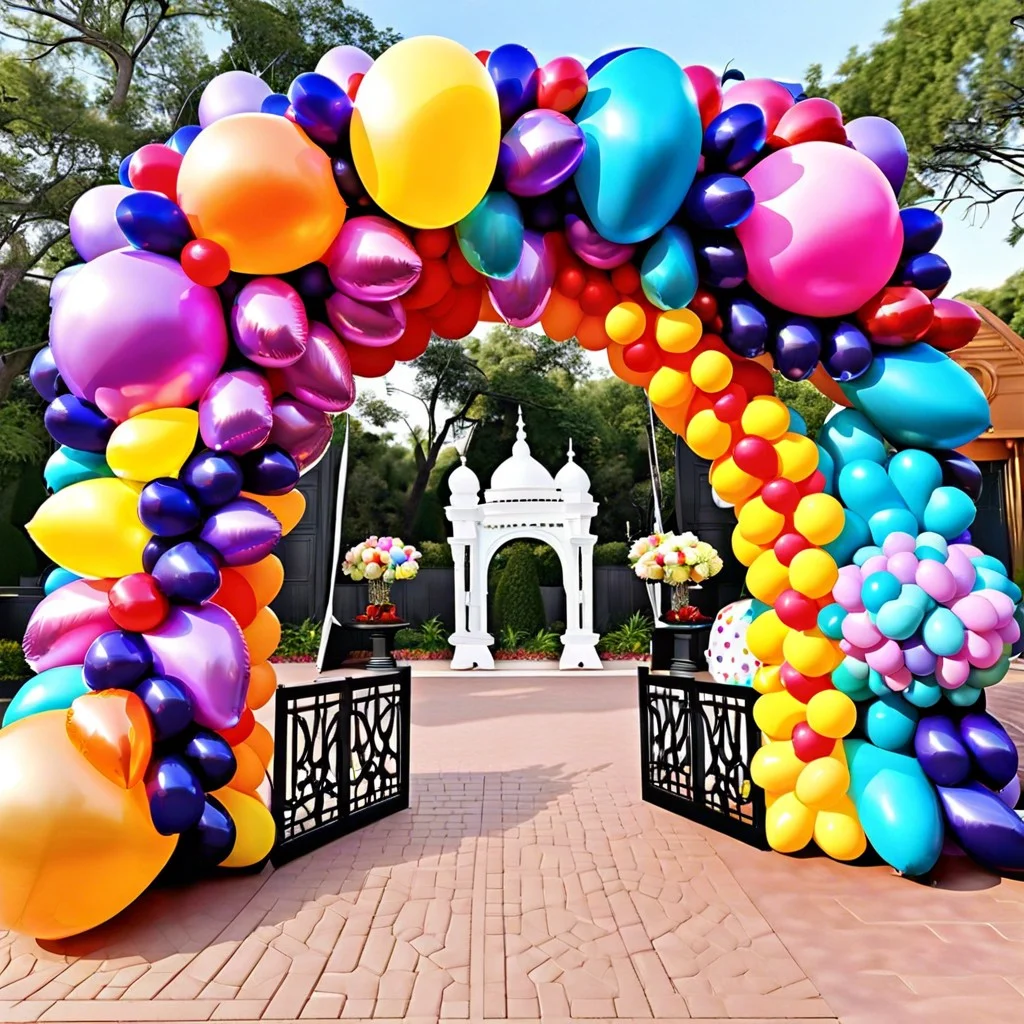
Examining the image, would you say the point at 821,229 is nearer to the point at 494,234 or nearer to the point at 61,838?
the point at 494,234

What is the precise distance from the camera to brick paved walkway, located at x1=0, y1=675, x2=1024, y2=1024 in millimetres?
2580

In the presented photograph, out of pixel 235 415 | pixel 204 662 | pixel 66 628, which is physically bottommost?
pixel 204 662

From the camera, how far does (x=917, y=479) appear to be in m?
3.73

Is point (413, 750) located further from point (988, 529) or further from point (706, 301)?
point (988, 529)

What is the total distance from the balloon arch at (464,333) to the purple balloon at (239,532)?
0.04 ft

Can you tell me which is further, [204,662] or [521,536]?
[521,536]

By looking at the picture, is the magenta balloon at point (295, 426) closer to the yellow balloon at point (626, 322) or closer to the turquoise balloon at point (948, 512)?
the yellow balloon at point (626, 322)

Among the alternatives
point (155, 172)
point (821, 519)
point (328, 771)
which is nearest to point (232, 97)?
point (155, 172)

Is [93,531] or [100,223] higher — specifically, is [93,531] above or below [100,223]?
below

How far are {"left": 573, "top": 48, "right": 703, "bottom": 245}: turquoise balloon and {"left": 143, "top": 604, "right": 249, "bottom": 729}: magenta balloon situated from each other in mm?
2612

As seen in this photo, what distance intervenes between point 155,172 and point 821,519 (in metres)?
3.63

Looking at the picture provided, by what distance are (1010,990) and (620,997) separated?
4.62 ft

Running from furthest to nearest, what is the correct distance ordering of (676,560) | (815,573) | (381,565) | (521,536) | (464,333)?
(521,536) → (381,565) → (676,560) → (464,333) → (815,573)

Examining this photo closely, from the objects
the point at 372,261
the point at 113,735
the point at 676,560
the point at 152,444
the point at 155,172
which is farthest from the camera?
the point at 676,560
